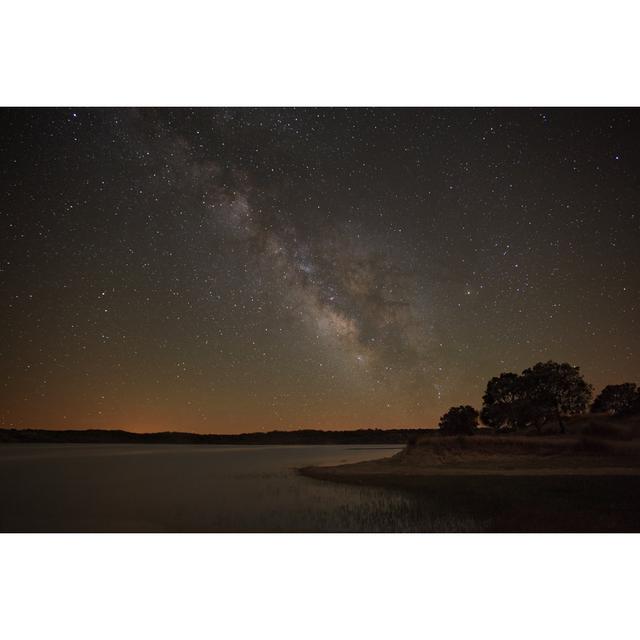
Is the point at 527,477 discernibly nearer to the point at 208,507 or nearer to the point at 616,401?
the point at 208,507

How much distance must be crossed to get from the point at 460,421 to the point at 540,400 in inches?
199

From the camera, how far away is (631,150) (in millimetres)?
11664

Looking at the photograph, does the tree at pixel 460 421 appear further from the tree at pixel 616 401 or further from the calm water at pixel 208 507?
the calm water at pixel 208 507

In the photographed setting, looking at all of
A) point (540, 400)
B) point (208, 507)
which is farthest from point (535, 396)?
point (208, 507)

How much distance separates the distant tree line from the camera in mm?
20875

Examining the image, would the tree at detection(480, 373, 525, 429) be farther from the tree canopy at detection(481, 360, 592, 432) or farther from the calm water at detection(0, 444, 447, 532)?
the calm water at detection(0, 444, 447, 532)

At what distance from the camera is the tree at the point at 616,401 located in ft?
69.2

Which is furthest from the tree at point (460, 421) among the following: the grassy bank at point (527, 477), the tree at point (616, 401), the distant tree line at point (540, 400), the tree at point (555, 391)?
the tree at point (616, 401)

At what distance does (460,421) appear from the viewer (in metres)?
21.7

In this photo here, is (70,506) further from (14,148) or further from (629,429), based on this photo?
(629,429)

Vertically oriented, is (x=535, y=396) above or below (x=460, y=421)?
above

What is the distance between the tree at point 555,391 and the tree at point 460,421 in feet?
9.17

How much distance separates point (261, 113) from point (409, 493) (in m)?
9.19
